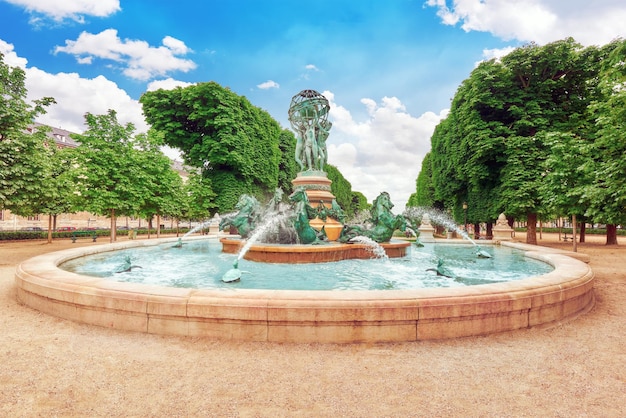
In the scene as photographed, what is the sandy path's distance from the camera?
131 inches

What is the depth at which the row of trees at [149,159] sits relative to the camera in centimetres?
1564

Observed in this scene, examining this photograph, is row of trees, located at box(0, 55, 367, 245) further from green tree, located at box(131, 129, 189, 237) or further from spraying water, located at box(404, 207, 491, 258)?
spraying water, located at box(404, 207, 491, 258)

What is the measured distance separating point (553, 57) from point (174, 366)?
1248 inches

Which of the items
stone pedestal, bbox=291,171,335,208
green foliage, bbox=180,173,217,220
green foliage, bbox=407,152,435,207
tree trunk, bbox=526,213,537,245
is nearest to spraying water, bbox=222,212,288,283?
stone pedestal, bbox=291,171,335,208

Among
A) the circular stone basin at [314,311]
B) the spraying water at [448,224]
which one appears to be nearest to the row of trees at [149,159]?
the circular stone basin at [314,311]

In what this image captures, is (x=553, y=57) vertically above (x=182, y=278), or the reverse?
(x=553, y=57)

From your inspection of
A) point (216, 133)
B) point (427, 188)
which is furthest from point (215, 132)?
point (427, 188)

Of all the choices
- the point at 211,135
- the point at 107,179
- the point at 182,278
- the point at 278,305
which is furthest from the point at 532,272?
Answer: the point at 211,135

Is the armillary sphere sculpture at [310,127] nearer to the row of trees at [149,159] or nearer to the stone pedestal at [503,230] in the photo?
the row of trees at [149,159]

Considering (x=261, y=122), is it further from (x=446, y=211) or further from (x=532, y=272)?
(x=532, y=272)

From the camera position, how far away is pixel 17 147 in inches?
594

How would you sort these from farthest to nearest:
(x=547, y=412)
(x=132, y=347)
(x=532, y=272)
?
(x=532, y=272) → (x=132, y=347) → (x=547, y=412)

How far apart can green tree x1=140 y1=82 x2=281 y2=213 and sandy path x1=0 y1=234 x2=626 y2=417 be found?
1081 inches

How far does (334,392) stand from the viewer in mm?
3594
